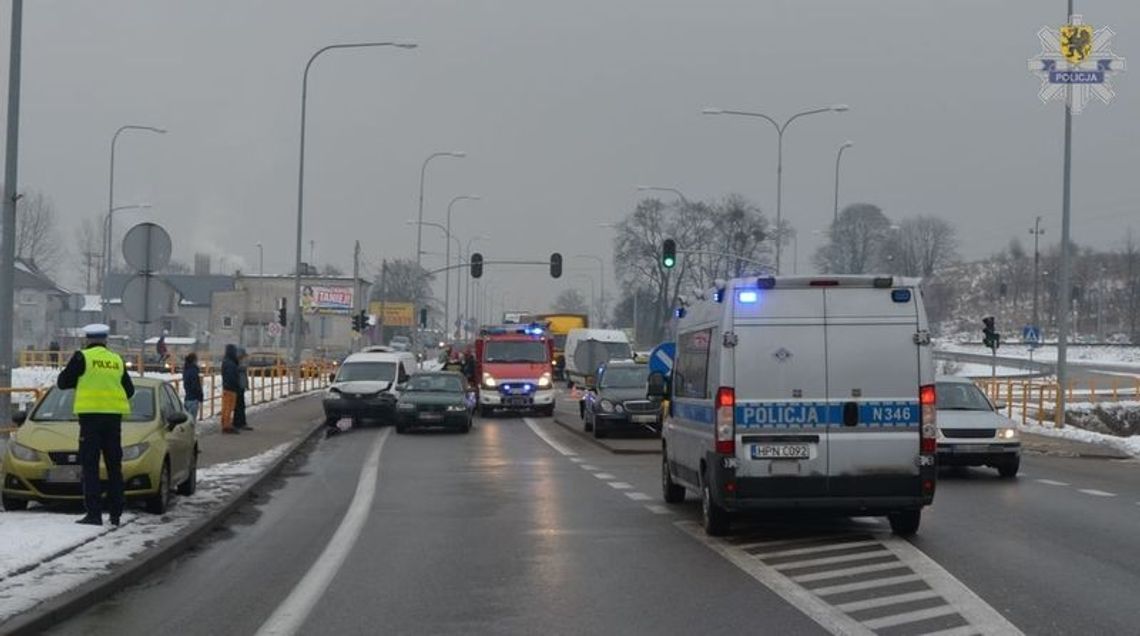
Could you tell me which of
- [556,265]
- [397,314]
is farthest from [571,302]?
[556,265]

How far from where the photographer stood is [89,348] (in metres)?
13.8

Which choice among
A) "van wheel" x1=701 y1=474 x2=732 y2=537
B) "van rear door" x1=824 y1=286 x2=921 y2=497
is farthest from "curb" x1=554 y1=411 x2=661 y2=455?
"van rear door" x1=824 y1=286 x2=921 y2=497

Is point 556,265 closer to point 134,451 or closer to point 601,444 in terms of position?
point 601,444

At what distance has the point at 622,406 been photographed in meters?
32.1

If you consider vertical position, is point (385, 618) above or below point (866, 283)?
below

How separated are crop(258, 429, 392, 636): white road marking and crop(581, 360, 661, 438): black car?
39.4ft

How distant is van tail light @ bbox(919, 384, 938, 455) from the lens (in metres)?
13.6

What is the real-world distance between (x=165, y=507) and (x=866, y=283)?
7.57m

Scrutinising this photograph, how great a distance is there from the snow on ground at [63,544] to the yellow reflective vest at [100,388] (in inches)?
43.1

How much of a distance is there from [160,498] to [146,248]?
4.07 meters

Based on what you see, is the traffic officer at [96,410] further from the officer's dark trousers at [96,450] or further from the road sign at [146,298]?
the road sign at [146,298]

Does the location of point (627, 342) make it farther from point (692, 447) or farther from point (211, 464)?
point (692, 447)

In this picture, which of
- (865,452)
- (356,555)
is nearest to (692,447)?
(865,452)

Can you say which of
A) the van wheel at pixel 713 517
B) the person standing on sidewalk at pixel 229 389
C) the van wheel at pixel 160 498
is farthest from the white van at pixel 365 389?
the van wheel at pixel 713 517
